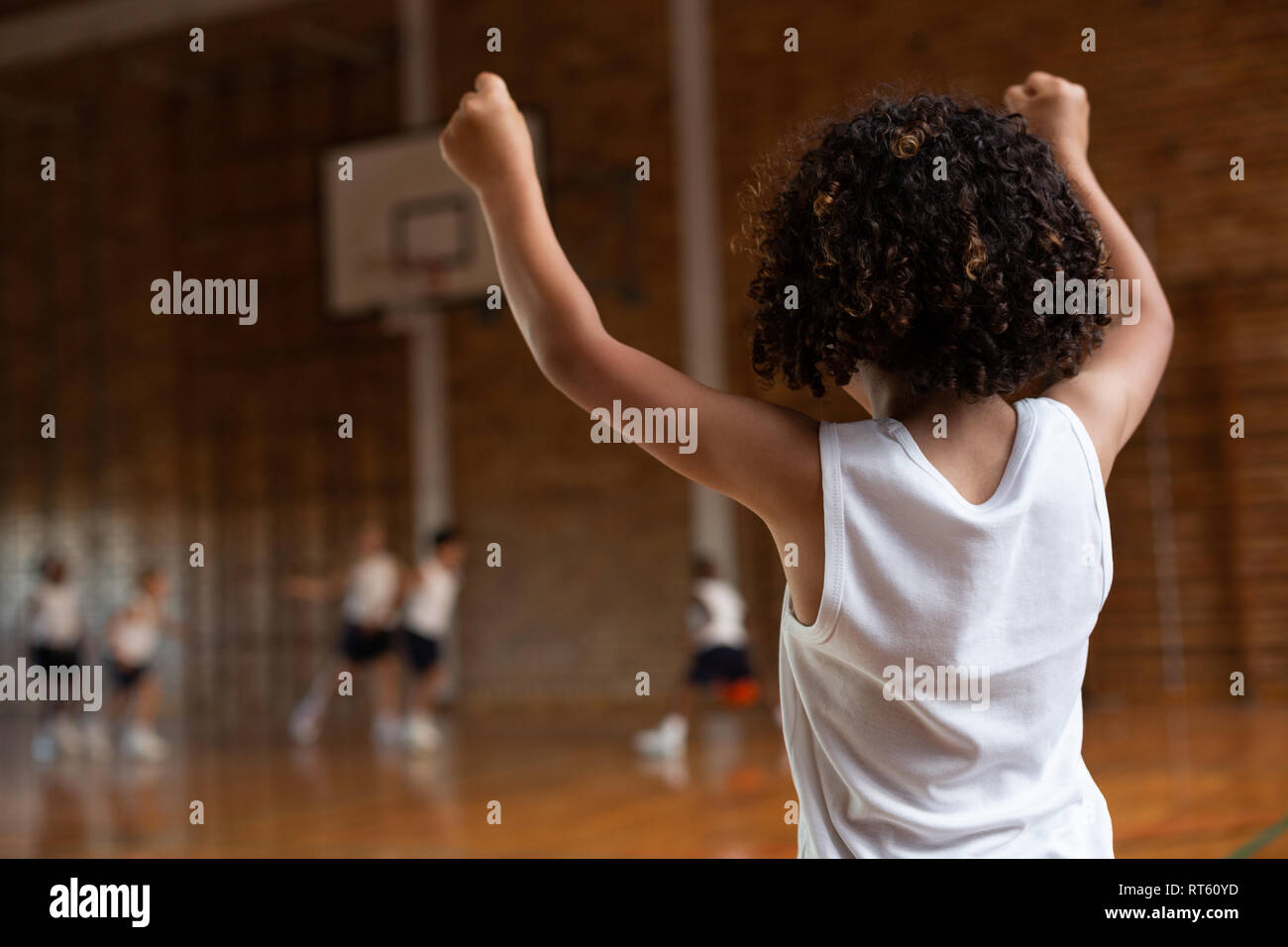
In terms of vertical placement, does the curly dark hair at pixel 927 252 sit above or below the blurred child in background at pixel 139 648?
above

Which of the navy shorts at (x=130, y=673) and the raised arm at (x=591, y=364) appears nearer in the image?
the raised arm at (x=591, y=364)

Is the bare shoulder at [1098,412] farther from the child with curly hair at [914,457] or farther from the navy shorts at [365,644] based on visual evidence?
the navy shorts at [365,644]

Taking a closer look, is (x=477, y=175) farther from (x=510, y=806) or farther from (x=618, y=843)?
(x=510, y=806)

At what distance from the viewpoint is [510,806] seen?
216 inches

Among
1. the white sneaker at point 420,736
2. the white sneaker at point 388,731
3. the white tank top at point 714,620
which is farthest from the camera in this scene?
the white sneaker at point 388,731

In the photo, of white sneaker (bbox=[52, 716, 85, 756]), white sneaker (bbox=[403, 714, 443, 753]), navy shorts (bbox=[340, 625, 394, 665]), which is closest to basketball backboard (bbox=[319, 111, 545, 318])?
navy shorts (bbox=[340, 625, 394, 665])

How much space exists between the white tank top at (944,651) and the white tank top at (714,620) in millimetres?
6368

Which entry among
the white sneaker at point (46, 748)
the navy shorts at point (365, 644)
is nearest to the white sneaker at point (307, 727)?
the navy shorts at point (365, 644)

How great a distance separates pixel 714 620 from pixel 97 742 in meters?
4.64

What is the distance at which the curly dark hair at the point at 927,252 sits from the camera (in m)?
0.84

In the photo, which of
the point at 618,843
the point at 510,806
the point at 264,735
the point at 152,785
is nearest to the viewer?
the point at 618,843

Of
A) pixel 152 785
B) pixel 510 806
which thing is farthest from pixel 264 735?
pixel 510 806

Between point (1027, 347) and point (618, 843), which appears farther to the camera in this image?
point (618, 843)
